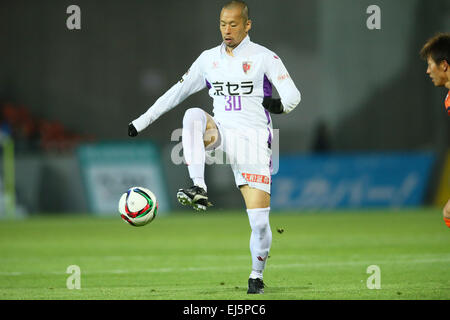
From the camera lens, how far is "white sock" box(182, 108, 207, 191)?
22.2 feet

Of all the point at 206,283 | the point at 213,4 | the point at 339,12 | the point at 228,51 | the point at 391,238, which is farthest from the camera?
the point at 213,4

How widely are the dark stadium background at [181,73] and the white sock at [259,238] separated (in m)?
12.5

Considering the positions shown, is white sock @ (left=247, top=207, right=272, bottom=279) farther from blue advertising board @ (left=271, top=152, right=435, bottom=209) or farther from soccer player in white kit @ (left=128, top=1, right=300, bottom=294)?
blue advertising board @ (left=271, top=152, right=435, bottom=209)

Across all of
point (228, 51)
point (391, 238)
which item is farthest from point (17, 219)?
point (228, 51)

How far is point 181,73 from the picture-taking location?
26547 millimetres

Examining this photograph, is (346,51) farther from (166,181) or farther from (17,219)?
→ (17,219)

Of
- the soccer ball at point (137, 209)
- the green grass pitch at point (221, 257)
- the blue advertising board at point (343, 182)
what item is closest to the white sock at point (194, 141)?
the soccer ball at point (137, 209)

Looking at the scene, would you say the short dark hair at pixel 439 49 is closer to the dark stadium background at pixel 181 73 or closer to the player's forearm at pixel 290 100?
→ the player's forearm at pixel 290 100

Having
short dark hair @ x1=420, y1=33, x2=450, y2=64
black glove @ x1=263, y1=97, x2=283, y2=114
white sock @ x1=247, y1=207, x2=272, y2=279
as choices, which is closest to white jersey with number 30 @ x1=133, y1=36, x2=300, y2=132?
black glove @ x1=263, y1=97, x2=283, y2=114

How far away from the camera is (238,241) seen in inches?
501

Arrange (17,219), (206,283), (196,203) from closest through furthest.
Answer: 1. (196,203)
2. (206,283)
3. (17,219)

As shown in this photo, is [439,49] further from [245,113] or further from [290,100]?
[245,113]

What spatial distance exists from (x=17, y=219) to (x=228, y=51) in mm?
12624

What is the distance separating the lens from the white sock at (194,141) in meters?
6.78
